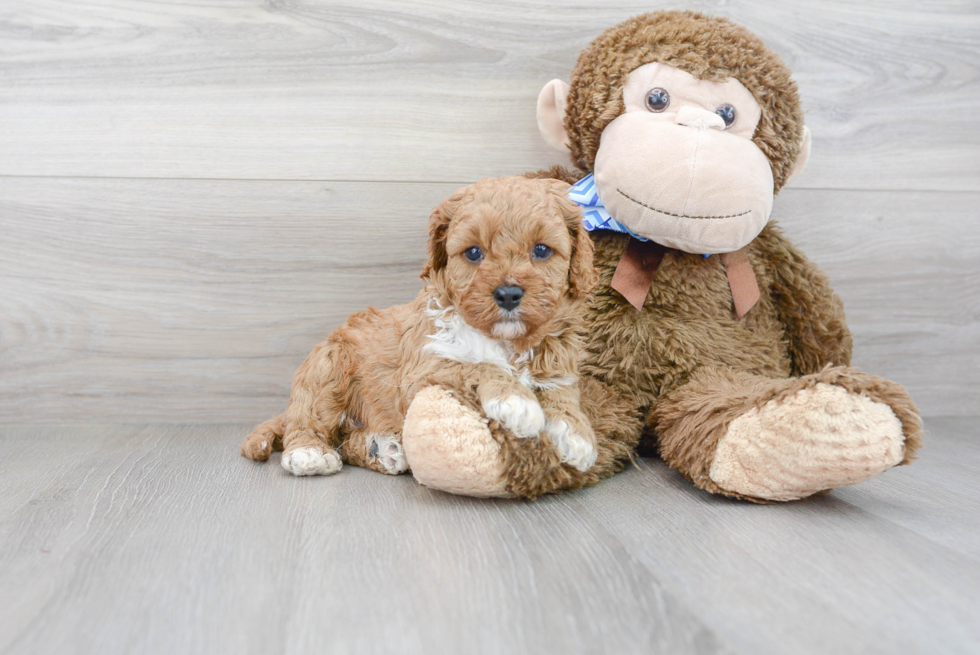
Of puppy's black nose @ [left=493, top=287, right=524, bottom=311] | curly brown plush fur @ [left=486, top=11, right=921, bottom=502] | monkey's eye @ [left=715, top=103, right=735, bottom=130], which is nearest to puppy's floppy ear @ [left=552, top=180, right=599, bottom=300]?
puppy's black nose @ [left=493, top=287, right=524, bottom=311]

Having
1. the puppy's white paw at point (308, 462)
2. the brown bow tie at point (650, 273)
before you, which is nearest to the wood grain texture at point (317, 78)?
the brown bow tie at point (650, 273)

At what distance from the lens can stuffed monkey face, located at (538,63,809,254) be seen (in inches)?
42.8

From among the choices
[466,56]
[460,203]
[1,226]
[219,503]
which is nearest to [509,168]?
[466,56]

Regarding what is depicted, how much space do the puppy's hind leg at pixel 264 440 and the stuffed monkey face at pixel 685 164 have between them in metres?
0.69

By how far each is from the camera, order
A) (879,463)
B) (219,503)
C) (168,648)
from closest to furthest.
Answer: (168,648)
(879,463)
(219,503)

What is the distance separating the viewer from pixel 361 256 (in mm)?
1467

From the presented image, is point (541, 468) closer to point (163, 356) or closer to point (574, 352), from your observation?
point (574, 352)

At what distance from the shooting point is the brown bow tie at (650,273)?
1.20m

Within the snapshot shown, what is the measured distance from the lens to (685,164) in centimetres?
108

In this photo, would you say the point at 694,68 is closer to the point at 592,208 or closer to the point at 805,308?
the point at 592,208

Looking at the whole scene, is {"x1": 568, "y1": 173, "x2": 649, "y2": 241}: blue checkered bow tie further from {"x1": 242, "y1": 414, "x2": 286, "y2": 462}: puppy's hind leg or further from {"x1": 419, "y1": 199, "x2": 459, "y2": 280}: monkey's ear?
{"x1": 242, "y1": 414, "x2": 286, "y2": 462}: puppy's hind leg

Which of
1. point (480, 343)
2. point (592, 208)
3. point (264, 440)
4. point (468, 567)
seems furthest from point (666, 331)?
point (264, 440)

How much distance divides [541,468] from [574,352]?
192 millimetres

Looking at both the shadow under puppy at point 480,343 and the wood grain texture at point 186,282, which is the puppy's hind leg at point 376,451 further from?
the wood grain texture at point 186,282
